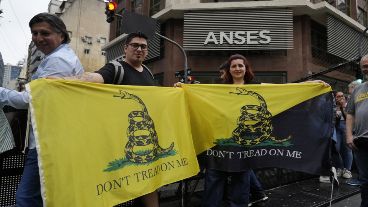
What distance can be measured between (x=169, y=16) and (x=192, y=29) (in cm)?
214

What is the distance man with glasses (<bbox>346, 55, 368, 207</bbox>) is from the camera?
3.44 metres

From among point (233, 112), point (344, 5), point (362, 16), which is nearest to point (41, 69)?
point (233, 112)

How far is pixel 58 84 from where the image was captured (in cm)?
228

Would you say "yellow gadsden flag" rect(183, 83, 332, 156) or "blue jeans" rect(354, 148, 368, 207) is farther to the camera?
"blue jeans" rect(354, 148, 368, 207)

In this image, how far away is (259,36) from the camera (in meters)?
16.5

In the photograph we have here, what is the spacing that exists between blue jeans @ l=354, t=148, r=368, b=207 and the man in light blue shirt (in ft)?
10.1

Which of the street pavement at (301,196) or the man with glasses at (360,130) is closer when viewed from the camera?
the man with glasses at (360,130)

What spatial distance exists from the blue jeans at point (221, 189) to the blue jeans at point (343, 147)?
4261 mm

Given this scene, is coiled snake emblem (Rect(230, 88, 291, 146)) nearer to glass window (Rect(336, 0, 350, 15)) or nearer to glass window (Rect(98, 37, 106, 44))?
glass window (Rect(336, 0, 350, 15))

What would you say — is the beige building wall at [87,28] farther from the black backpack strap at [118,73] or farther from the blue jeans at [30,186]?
the blue jeans at [30,186]

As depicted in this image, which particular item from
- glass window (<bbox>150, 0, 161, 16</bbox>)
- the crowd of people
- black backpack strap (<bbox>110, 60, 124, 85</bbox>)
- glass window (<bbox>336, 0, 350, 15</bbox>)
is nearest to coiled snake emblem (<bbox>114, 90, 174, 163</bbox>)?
black backpack strap (<bbox>110, 60, 124, 85</bbox>)

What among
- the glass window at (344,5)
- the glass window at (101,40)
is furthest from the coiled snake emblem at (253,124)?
Result: the glass window at (101,40)

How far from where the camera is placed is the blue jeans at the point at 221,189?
317 cm

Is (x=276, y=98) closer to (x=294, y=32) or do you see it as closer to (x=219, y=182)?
(x=219, y=182)
